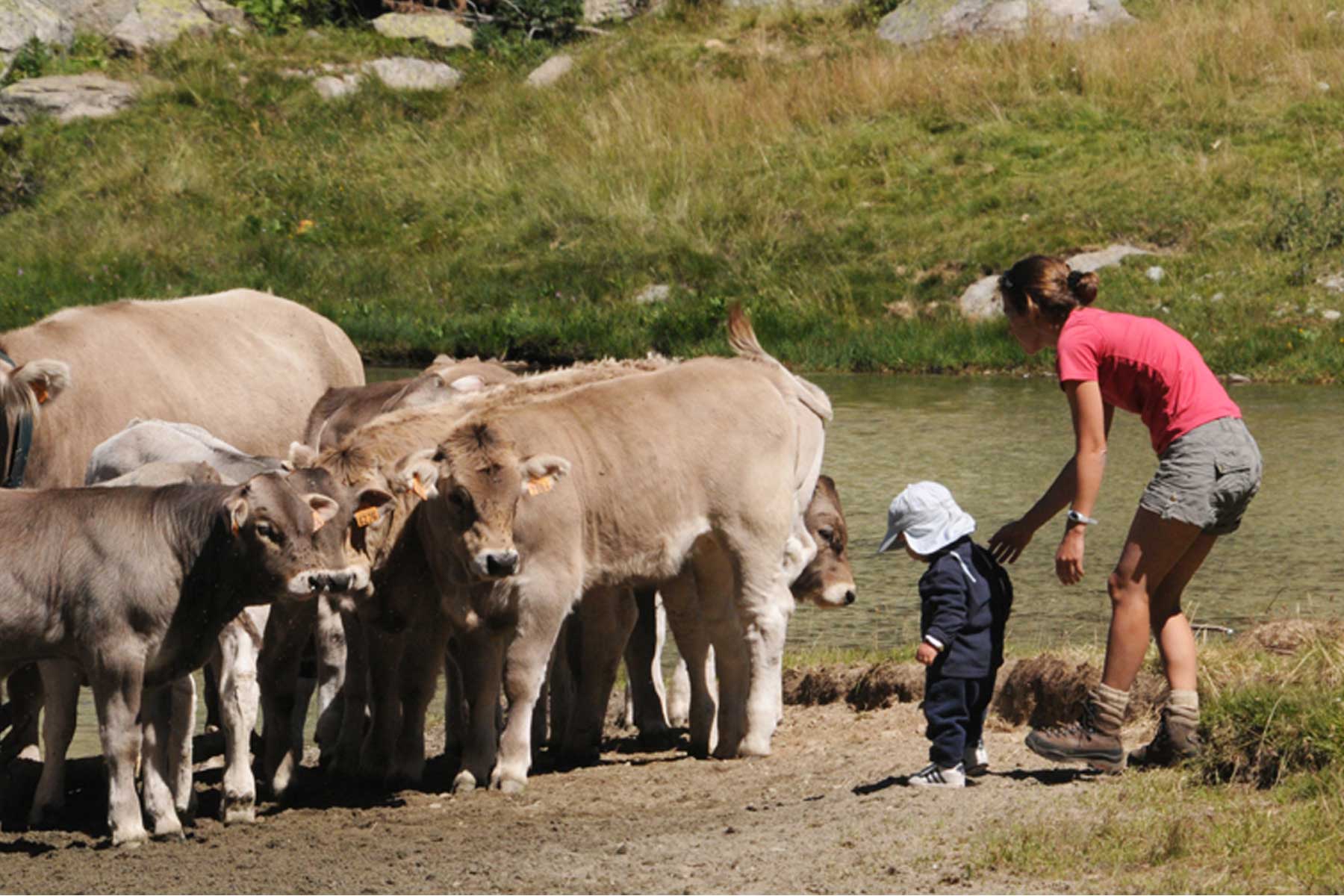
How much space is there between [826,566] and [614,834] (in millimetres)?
3524

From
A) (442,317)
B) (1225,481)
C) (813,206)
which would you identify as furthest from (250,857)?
(813,206)

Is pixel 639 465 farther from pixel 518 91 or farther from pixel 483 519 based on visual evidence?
pixel 518 91

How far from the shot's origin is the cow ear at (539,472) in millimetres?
8750

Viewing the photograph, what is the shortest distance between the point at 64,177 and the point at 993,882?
25.8 meters

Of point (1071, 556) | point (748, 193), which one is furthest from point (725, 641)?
point (748, 193)

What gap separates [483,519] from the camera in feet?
28.3

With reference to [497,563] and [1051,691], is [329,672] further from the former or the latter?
[1051,691]

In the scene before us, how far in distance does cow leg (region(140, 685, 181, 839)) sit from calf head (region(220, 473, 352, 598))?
70 cm

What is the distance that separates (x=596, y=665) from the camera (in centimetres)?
993

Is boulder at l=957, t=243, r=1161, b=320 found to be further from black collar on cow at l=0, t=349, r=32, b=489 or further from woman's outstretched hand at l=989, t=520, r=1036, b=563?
→ woman's outstretched hand at l=989, t=520, r=1036, b=563

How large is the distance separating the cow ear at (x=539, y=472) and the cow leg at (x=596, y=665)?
47.1 inches

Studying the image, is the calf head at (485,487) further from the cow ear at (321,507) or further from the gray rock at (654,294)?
the gray rock at (654,294)

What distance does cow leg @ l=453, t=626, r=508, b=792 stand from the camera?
9117mm

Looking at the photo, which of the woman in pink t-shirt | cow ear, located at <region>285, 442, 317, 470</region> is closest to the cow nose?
cow ear, located at <region>285, 442, 317, 470</region>
